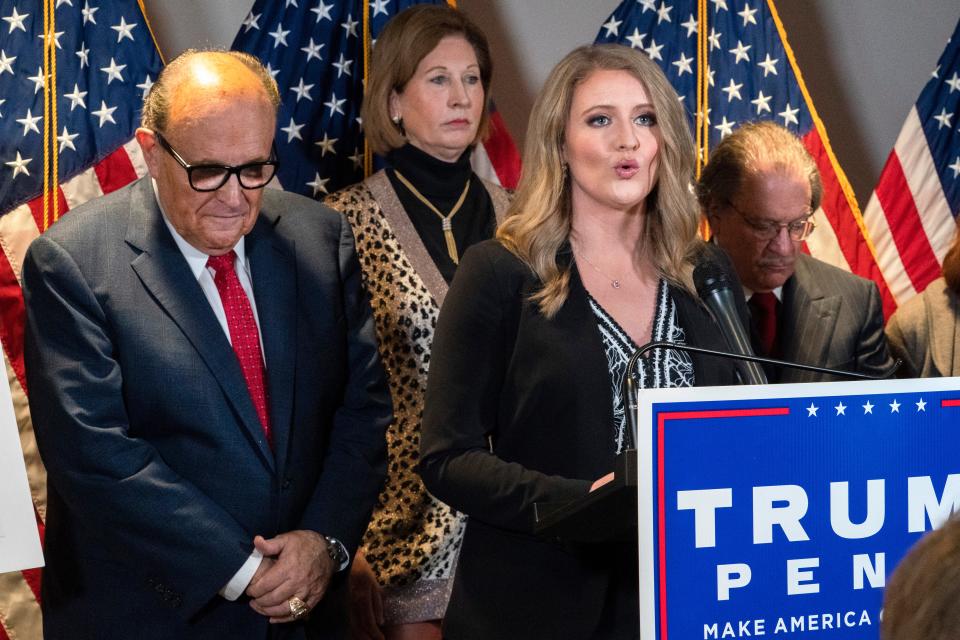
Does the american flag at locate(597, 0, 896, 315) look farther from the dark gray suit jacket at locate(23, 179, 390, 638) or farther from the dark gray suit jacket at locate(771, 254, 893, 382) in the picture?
the dark gray suit jacket at locate(23, 179, 390, 638)

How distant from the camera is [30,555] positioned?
2258mm

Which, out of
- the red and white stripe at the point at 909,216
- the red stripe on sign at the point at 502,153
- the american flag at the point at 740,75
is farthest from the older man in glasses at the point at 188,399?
the red and white stripe at the point at 909,216

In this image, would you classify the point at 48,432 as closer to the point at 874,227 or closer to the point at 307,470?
the point at 307,470

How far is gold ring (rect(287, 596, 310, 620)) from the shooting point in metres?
2.42

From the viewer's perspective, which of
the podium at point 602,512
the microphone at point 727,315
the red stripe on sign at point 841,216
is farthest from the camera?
the red stripe on sign at point 841,216

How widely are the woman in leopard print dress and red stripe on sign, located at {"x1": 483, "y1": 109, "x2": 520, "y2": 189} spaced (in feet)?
1.94

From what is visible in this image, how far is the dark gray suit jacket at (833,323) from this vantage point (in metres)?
3.22

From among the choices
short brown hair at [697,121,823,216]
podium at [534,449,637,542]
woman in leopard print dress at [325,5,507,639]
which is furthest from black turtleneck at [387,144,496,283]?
podium at [534,449,637,542]

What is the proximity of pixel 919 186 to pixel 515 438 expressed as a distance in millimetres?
2674

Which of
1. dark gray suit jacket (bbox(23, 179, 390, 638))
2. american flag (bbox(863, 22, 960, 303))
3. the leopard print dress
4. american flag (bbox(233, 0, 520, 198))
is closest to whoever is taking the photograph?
dark gray suit jacket (bbox(23, 179, 390, 638))

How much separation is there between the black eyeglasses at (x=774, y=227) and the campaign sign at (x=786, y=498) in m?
1.47

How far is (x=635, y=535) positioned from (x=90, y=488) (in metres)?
1.04

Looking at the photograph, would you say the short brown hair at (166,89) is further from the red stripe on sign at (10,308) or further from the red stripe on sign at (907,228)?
the red stripe on sign at (907,228)

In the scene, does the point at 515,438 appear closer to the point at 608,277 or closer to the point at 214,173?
the point at 608,277
